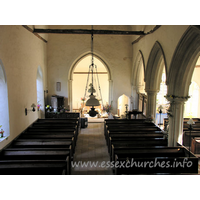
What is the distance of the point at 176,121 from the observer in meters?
7.57

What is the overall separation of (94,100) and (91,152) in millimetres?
3089

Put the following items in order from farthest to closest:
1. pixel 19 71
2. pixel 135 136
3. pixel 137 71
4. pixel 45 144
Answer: pixel 137 71 < pixel 19 71 < pixel 135 136 < pixel 45 144

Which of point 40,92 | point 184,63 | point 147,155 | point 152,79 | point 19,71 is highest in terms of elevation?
point 184,63

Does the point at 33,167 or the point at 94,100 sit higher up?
the point at 94,100

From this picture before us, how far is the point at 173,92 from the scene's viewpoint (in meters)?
7.76

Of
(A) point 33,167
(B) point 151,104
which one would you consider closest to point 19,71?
(A) point 33,167

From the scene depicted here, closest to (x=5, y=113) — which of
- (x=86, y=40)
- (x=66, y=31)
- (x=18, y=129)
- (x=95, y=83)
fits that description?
(x=18, y=129)

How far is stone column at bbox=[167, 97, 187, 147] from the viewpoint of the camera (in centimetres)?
A: 746

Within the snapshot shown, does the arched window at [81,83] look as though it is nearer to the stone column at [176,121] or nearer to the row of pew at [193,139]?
the row of pew at [193,139]

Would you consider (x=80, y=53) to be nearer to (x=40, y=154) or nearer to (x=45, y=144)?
(x=45, y=144)

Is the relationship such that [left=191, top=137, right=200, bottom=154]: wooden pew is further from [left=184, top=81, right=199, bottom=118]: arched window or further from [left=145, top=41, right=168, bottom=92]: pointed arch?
[left=184, top=81, right=199, bottom=118]: arched window

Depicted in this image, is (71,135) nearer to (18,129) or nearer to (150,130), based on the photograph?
(18,129)

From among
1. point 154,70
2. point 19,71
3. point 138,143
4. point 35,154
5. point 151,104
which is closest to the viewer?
point 35,154

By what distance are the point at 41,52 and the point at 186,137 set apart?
984cm
